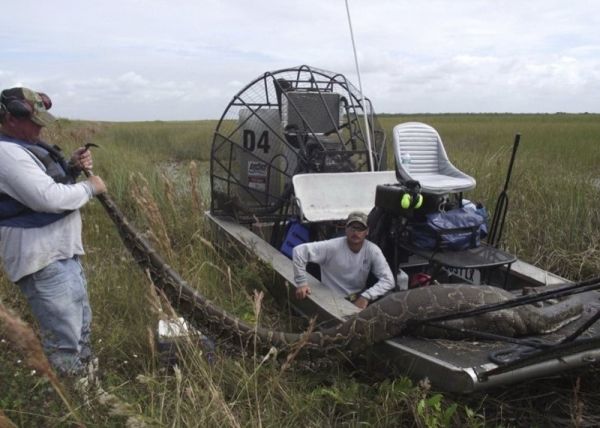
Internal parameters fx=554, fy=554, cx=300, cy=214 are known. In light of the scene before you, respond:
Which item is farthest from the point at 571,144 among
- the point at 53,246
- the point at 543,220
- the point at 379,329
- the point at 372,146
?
the point at 53,246

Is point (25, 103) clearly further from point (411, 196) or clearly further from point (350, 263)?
point (411, 196)

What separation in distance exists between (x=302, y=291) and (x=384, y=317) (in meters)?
0.98

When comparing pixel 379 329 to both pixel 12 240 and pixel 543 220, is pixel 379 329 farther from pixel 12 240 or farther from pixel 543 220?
pixel 543 220

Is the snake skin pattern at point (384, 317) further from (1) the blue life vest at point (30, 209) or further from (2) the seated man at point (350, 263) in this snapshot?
(2) the seated man at point (350, 263)

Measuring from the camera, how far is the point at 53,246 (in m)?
3.15

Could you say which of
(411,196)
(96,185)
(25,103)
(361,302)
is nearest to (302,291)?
(361,302)

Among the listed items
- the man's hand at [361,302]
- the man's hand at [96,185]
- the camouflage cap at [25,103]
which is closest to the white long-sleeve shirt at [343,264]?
the man's hand at [361,302]

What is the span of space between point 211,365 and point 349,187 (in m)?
2.89

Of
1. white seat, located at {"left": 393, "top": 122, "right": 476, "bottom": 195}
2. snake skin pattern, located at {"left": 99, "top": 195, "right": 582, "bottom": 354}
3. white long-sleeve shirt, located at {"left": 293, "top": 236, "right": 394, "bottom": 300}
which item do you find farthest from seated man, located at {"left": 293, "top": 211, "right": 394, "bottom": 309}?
white seat, located at {"left": 393, "top": 122, "right": 476, "bottom": 195}

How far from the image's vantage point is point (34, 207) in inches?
118

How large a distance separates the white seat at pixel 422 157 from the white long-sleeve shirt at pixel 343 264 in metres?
0.93

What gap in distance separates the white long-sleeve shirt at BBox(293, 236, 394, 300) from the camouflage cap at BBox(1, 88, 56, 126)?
7.23 ft

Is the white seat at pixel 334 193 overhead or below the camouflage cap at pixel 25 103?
below

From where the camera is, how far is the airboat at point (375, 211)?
10.1 feet
